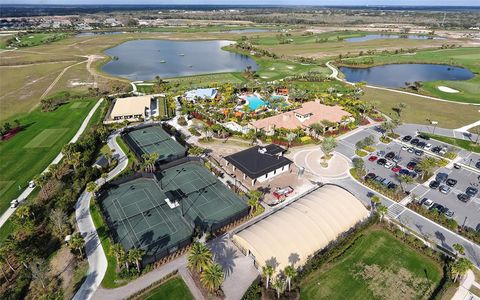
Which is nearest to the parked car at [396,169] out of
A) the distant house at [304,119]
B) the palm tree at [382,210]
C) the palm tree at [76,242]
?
the palm tree at [382,210]

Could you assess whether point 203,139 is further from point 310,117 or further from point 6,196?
point 6,196

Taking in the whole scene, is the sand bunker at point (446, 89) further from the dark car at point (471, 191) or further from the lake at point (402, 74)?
the dark car at point (471, 191)

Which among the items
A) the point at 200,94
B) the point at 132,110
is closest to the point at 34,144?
the point at 132,110

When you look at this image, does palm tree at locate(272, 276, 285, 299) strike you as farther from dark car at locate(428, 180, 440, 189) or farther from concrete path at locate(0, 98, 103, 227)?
concrete path at locate(0, 98, 103, 227)

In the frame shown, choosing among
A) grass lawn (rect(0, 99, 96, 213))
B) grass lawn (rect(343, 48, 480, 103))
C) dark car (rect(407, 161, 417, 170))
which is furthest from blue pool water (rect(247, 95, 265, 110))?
grass lawn (rect(343, 48, 480, 103))

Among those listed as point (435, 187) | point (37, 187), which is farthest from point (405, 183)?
point (37, 187)

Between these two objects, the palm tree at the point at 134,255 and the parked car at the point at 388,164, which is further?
the parked car at the point at 388,164
